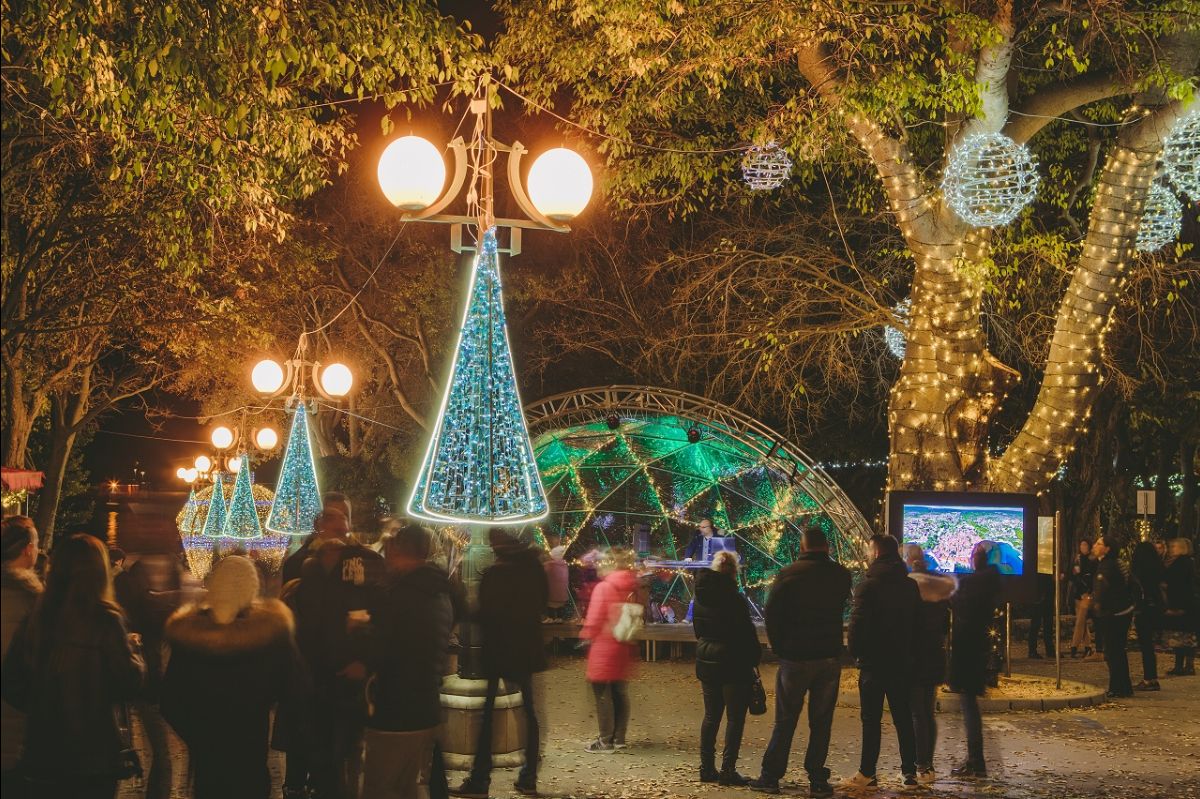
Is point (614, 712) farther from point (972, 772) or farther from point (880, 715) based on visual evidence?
point (972, 772)

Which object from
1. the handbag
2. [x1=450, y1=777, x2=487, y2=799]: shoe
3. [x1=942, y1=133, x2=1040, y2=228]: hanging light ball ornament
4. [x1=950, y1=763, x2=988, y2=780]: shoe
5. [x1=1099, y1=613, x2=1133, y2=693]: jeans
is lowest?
[x1=450, y1=777, x2=487, y2=799]: shoe

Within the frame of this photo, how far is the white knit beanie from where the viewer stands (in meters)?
5.13

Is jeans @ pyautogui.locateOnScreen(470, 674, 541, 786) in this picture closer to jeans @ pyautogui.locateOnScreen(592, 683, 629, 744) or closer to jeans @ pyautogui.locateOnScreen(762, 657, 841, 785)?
jeans @ pyautogui.locateOnScreen(592, 683, 629, 744)

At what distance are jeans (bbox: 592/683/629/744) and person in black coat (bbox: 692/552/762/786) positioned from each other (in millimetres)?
1252

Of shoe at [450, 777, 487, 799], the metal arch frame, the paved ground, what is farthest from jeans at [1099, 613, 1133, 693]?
shoe at [450, 777, 487, 799]

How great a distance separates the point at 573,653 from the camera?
1777 cm

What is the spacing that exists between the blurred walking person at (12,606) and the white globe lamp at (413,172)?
307 centimetres

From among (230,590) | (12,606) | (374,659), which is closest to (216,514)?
(374,659)

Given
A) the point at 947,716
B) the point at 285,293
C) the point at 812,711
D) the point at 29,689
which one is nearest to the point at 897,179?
the point at 947,716

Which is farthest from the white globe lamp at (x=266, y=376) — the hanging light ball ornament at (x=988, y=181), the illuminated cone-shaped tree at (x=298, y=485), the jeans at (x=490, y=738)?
the hanging light ball ornament at (x=988, y=181)

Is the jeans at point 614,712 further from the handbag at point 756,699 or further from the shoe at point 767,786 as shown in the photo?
the shoe at point 767,786

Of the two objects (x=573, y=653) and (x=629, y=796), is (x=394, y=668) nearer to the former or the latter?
(x=629, y=796)

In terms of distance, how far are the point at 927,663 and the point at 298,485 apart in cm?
1030

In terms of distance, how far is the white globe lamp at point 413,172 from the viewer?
7.82 meters
